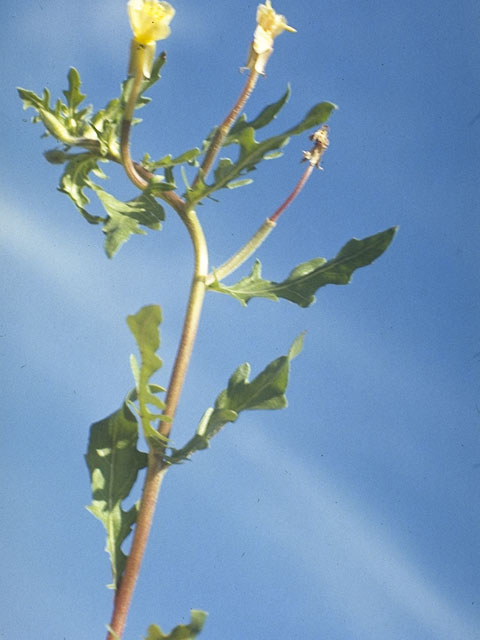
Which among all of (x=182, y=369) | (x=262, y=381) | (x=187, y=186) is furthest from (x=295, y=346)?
(x=187, y=186)

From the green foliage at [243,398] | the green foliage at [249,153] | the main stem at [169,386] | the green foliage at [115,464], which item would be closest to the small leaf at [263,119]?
the green foliage at [249,153]

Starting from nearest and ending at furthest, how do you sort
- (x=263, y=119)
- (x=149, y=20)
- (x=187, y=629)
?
(x=187, y=629) < (x=149, y=20) < (x=263, y=119)

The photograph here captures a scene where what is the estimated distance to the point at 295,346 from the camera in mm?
1312

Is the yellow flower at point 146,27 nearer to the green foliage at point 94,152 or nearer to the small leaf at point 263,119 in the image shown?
the green foliage at point 94,152

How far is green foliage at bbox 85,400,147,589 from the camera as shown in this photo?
1.36 m

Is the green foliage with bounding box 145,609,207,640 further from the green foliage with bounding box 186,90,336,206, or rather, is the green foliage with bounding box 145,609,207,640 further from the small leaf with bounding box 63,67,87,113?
the small leaf with bounding box 63,67,87,113

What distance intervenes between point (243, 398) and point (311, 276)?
268 mm

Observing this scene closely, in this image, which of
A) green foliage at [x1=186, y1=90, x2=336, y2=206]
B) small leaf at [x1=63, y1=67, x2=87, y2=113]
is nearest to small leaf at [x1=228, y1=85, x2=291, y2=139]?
green foliage at [x1=186, y1=90, x2=336, y2=206]

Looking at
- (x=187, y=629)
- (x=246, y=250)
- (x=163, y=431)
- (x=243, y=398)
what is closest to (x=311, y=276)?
(x=246, y=250)

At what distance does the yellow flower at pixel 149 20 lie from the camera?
1.30 metres

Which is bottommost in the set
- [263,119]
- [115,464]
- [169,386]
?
[115,464]

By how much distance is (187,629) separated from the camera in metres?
1.18

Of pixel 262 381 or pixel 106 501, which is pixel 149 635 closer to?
pixel 106 501

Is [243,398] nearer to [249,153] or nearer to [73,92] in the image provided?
[249,153]
